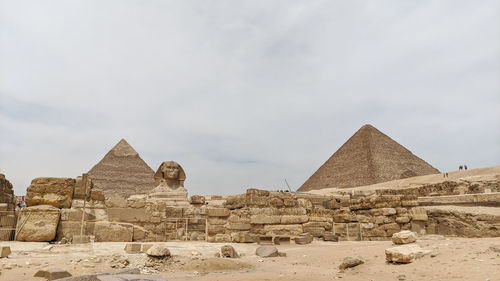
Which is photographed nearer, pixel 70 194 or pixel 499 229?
pixel 70 194

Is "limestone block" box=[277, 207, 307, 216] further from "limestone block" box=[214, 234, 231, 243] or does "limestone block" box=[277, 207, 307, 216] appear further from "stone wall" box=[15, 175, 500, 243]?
"limestone block" box=[214, 234, 231, 243]

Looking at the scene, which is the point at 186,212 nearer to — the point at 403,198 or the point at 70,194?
the point at 70,194

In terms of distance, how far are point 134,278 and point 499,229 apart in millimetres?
8406

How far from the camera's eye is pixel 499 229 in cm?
780

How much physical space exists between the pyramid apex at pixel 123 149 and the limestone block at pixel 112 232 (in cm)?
5518

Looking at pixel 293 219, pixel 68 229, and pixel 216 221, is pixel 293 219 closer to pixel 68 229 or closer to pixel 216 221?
pixel 216 221

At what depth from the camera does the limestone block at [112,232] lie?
647 centimetres

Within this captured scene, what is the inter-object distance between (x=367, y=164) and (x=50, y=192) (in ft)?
184

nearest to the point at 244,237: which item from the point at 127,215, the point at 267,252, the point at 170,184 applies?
the point at 267,252

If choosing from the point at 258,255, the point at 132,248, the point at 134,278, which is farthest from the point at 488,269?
the point at 132,248

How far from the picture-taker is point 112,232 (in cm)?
658

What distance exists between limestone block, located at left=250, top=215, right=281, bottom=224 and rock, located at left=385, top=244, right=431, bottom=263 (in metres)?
3.72

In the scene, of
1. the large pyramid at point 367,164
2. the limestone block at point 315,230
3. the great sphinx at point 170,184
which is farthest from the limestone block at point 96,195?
the large pyramid at point 367,164

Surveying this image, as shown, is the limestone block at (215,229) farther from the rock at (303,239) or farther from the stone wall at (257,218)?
the rock at (303,239)
